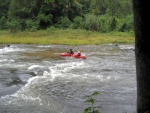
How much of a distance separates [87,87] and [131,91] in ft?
7.06

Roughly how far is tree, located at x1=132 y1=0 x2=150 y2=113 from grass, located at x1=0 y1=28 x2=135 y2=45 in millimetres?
30214

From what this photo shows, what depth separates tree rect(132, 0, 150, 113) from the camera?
155 inches

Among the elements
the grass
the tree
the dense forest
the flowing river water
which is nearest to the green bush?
the dense forest

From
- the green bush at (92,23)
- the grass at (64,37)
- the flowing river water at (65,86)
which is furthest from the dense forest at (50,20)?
the flowing river water at (65,86)

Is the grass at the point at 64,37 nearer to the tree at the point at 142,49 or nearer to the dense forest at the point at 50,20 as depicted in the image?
the dense forest at the point at 50,20

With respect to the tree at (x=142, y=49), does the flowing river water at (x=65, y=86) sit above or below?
below

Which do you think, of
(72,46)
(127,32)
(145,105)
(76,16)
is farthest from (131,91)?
(76,16)

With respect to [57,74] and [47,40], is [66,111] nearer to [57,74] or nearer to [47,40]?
[57,74]

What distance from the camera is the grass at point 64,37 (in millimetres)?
35094

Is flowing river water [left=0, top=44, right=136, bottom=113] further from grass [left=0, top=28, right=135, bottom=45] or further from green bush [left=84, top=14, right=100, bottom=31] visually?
green bush [left=84, top=14, right=100, bottom=31]

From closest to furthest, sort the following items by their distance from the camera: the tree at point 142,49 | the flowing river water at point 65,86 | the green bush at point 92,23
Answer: the tree at point 142,49 < the flowing river water at point 65,86 < the green bush at point 92,23

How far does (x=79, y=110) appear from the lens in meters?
9.68

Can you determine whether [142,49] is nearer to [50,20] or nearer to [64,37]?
[64,37]

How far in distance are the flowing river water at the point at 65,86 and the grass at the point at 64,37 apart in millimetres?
14984
